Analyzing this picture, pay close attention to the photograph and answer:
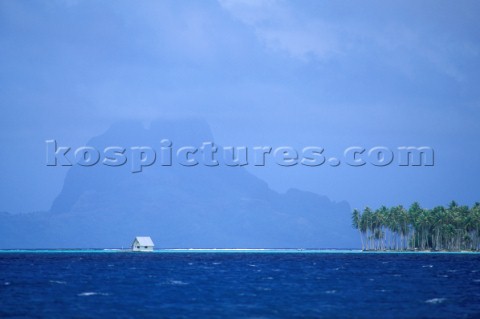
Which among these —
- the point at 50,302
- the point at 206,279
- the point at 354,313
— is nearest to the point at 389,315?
the point at 354,313

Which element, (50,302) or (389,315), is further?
(50,302)

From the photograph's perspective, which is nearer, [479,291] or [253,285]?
[479,291]

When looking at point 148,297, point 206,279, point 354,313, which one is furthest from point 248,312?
point 206,279

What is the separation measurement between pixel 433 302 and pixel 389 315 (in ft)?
33.5

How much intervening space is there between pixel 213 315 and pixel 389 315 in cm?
1279

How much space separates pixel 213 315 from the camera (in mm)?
57250

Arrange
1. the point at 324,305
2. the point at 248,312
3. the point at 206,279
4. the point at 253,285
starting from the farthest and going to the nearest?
the point at 206,279, the point at 253,285, the point at 324,305, the point at 248,312

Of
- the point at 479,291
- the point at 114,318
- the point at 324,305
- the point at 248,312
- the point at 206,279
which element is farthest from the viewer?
the point at 206,279

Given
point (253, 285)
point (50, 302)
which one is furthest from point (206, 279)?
point (50, 302)

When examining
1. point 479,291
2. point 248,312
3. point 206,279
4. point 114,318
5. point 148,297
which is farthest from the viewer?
point 206,279

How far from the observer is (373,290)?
257 ft

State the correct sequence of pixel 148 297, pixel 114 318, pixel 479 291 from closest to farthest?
pixel 114 318
pixel 148 297
pixel 479 291

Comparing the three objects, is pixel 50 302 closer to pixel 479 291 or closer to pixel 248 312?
pixel 248 312

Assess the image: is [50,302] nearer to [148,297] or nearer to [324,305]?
[148,297]
